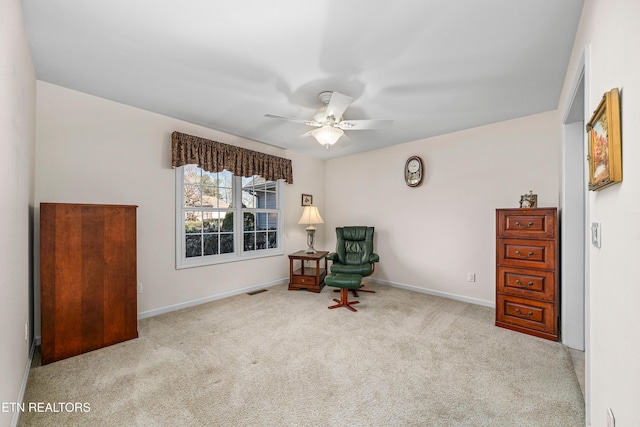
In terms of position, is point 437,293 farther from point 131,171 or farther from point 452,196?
point 131,171

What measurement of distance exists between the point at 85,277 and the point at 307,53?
2.68 meters

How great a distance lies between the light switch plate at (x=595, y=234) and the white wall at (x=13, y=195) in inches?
113

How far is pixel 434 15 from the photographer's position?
1649mm

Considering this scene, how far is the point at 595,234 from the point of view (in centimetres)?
133

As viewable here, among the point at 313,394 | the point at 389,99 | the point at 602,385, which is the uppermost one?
the point at 389,99

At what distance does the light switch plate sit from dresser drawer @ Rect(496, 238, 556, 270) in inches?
58.4

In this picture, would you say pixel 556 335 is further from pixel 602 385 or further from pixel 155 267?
pixel 155 267

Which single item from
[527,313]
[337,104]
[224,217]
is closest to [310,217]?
[224,217]

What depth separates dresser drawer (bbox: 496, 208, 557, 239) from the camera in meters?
2.62

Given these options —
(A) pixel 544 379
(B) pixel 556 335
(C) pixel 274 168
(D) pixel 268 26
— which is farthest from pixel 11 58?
(B) pixel 556 335

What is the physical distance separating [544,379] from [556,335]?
859 millimetres

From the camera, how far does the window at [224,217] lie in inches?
142

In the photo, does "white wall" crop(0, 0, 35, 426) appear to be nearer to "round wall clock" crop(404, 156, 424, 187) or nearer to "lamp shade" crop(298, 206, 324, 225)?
"lamp shade" crop(298, 206, 324, 225)

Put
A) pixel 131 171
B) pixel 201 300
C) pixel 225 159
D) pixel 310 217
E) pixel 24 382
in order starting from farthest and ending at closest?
pixel 310 217 < pixel 225 159 < pixel 201 300 < pixel 131 171 < pixel 24 382
